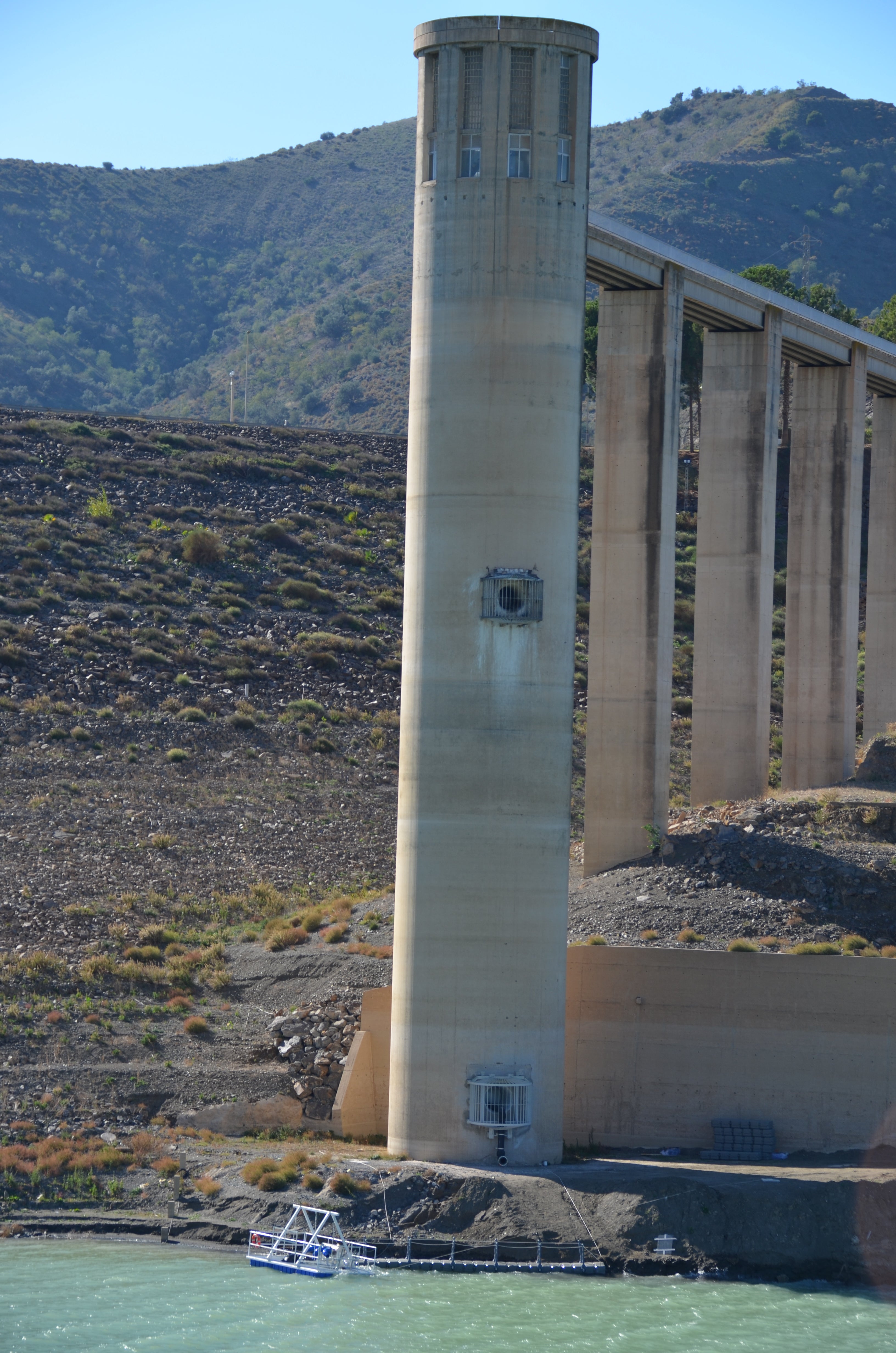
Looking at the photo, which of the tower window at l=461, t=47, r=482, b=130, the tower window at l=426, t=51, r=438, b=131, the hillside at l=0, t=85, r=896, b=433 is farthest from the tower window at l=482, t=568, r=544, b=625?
the hillside at l=0, t=85, r=896, b=433

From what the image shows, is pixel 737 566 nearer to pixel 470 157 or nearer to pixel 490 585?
pixel 490 585

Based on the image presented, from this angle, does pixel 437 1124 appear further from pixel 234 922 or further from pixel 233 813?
pixel 233 813

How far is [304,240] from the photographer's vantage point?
569 ft

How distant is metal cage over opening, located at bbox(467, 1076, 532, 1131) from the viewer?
28016 millimetres

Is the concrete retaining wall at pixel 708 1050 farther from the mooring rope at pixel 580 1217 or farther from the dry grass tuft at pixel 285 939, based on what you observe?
the dry grass tuft at pixel 285 939

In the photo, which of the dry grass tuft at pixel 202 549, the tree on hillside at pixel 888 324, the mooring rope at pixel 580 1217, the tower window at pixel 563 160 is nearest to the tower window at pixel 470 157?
the tower window at pixel 563 160

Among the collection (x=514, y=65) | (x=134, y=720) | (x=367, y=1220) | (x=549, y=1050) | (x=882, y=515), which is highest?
(x=514, y=65)

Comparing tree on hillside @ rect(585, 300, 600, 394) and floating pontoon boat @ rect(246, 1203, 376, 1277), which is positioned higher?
tree on hillside @ rect(585, 300, 600, 394)

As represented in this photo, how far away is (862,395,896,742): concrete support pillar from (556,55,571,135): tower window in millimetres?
23921

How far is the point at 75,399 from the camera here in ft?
456

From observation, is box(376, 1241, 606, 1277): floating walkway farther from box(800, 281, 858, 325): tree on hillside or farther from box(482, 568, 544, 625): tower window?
box(800, 281, 858, 325): tree on hillside

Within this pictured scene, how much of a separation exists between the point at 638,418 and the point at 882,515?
15.9 meters

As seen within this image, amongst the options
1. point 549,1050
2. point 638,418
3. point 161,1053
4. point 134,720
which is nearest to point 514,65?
point 638,418

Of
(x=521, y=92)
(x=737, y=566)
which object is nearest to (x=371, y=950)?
(x=737, y=566)
